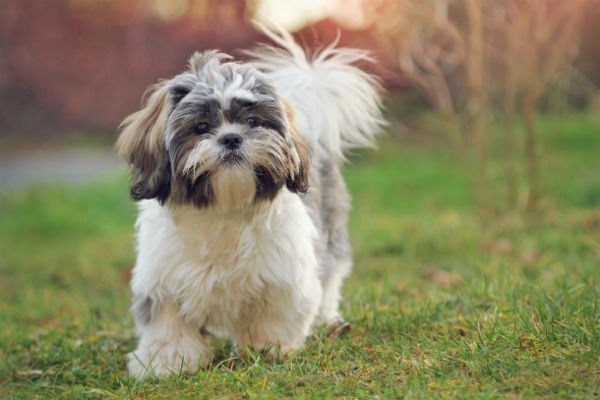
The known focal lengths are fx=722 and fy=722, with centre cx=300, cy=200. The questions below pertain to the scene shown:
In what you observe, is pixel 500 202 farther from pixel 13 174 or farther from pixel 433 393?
pixel 13 174

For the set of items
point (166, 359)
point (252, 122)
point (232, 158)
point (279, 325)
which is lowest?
point (166, 359)

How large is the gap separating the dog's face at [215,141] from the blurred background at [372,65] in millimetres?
1178

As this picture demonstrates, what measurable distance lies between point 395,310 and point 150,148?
1404 millimetres

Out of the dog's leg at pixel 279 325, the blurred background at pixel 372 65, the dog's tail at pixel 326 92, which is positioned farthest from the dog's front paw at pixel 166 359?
the blurred background at pixel 372 65

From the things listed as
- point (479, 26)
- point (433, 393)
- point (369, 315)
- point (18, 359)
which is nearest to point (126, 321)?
point (18, 359)

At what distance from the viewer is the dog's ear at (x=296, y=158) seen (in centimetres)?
290

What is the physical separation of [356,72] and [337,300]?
121 centimetres

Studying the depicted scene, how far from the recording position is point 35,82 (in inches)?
609

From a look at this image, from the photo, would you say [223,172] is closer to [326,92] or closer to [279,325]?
[279,325]

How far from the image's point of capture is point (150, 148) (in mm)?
2898

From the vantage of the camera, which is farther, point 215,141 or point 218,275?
point 218,275

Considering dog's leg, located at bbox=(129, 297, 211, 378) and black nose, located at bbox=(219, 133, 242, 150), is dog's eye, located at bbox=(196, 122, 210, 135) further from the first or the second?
dog's leg, located at bbox=(129, 297, 211, 378)

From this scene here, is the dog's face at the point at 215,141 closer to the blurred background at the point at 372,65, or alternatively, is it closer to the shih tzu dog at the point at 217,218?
the shih tzu dog at the point at 217,218

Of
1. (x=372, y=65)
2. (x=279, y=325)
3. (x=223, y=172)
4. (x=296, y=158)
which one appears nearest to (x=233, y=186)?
(x=223, y=172)
